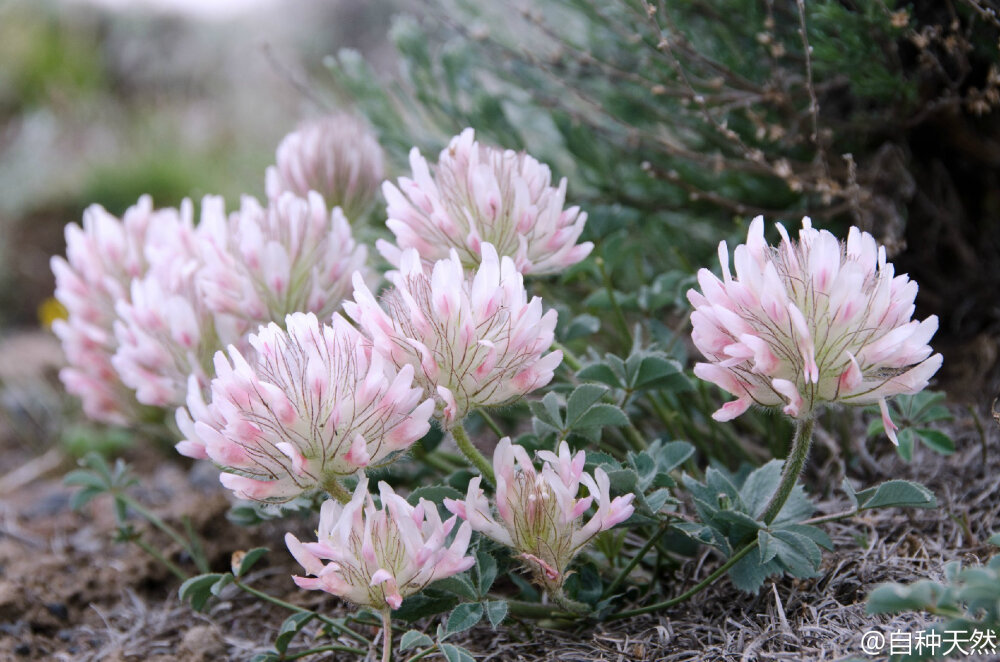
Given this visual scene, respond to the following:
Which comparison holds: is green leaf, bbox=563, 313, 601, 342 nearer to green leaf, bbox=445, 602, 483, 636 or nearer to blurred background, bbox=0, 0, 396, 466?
green leaf, bbox=445, 602, 483, 636

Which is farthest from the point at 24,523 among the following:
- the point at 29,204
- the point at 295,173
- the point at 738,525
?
the point at 29,204

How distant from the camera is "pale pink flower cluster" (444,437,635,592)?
4.54 ft

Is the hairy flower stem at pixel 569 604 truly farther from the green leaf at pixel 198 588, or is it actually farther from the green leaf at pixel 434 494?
the green leaf at pixel 198 588

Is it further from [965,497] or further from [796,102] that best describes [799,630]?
[796,102]

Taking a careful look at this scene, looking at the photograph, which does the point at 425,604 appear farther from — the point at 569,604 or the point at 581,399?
the point at 581,399

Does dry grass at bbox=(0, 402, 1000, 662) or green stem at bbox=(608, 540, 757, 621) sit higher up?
green stem at bbox=(608, 540, 757, 621)

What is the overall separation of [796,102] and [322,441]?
6.03 feet

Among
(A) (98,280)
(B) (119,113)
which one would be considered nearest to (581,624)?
(A) (98,280)

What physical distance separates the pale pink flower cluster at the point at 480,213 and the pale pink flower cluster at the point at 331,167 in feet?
1.84

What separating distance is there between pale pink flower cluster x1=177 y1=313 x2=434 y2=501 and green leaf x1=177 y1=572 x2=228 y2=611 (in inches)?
15.6

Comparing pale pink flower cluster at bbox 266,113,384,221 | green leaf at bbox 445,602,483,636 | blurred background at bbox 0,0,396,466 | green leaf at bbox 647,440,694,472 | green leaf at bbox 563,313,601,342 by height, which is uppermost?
pale pink flower cluster at bbox 266,113,384,221

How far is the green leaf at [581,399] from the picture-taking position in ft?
5.08

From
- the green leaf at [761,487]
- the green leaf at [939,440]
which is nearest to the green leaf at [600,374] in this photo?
the green leaf at [761,487]

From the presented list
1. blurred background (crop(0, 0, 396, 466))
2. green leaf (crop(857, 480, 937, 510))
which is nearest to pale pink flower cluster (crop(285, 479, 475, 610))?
green leaf (crop(857, 480, 937, 510))
